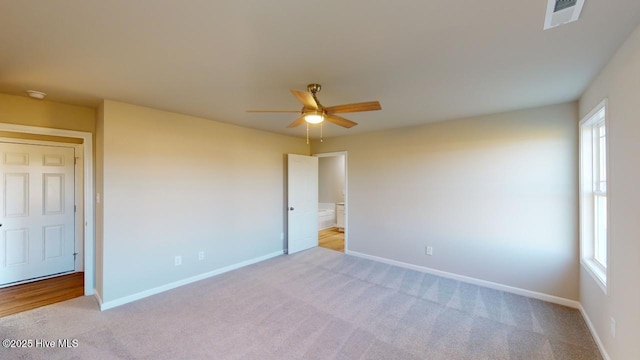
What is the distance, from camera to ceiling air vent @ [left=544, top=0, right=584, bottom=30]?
1.34 meters

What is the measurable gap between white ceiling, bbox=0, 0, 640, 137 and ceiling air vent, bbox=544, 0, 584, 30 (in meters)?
0.04

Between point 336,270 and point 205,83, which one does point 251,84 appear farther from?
point 336,270

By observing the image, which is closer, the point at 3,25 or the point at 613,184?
the point at 3,25

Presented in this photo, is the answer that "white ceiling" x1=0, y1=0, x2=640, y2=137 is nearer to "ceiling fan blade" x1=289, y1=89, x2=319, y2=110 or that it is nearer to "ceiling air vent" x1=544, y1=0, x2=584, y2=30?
"ceiling air vent" x1=544, y1=0, x2=584, y2=30

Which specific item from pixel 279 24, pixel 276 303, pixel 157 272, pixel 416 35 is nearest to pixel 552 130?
pixel 416 35

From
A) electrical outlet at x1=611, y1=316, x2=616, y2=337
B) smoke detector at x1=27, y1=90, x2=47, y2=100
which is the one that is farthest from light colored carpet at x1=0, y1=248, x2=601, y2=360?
smoke detector at x1=27, y1=90, x2=47, y2=100

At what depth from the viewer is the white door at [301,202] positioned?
505cm

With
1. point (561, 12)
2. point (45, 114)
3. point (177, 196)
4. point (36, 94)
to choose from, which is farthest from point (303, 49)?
point (45, 114)

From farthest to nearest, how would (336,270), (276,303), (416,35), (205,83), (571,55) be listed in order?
(336,270), (276,303), (205,83), (571,55), (416,35)

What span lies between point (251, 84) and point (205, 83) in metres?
0.45

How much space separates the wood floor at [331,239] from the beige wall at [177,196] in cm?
141

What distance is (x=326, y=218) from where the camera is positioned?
25.4 ft

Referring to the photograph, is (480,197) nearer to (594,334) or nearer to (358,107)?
(594,334)

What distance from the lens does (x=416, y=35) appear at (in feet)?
5.40
